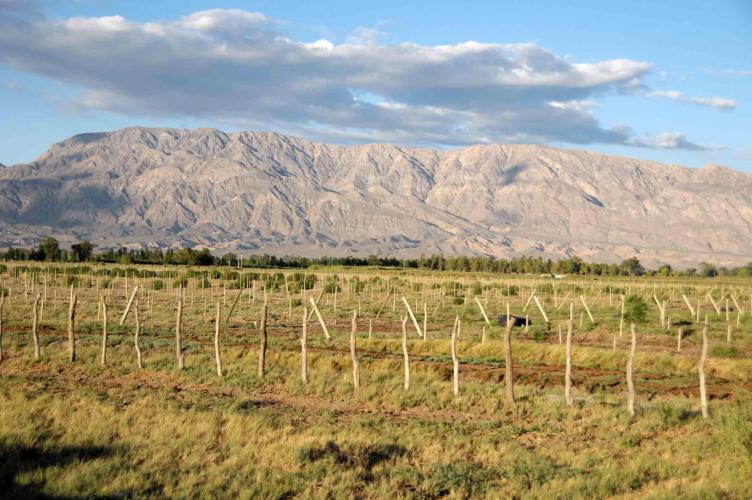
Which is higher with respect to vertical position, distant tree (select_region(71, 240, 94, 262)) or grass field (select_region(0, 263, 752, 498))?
distant tree (select_region(71, 240, 94, 262))

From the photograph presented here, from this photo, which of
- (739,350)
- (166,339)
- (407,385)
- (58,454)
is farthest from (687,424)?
(166,339)

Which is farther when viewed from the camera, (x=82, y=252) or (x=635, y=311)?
(x=82, y=252)

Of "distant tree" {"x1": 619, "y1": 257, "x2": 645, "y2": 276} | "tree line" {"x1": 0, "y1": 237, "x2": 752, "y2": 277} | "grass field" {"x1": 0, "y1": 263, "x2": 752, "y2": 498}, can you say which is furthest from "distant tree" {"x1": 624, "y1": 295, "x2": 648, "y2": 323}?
"distant tree" {"x1": 619, "y1": 257, "x2": 645, "y2": 276}

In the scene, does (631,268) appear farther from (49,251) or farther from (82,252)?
(49,251)

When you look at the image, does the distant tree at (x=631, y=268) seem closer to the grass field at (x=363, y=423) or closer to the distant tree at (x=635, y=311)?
the distant tree at (x=635, y=311)

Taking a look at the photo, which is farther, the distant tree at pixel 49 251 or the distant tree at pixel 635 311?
the distant tree at pixel 49 251

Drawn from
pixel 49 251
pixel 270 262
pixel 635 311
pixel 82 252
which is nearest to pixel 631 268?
pixel 270 262

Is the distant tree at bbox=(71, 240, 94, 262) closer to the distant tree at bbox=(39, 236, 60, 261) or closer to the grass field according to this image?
the distant tree at bbox=(39, 236, 60, 261)

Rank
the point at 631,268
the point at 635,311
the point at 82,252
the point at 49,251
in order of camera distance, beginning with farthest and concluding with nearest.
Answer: the point at 631,268
the point at 82,252
the point at 49,251
the point at 635,311

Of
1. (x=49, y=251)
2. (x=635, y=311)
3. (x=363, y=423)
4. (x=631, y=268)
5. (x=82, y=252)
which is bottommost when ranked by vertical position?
(x=363, y=423)

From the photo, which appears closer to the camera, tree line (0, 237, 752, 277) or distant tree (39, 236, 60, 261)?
distant tree (39, 236, 60, 261)

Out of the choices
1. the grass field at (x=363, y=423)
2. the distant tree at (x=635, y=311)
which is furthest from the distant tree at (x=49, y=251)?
the distant tree at (x=635, y=311)

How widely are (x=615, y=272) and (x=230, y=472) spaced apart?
13930cm

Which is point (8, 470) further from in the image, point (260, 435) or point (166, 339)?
point (166, 339)
